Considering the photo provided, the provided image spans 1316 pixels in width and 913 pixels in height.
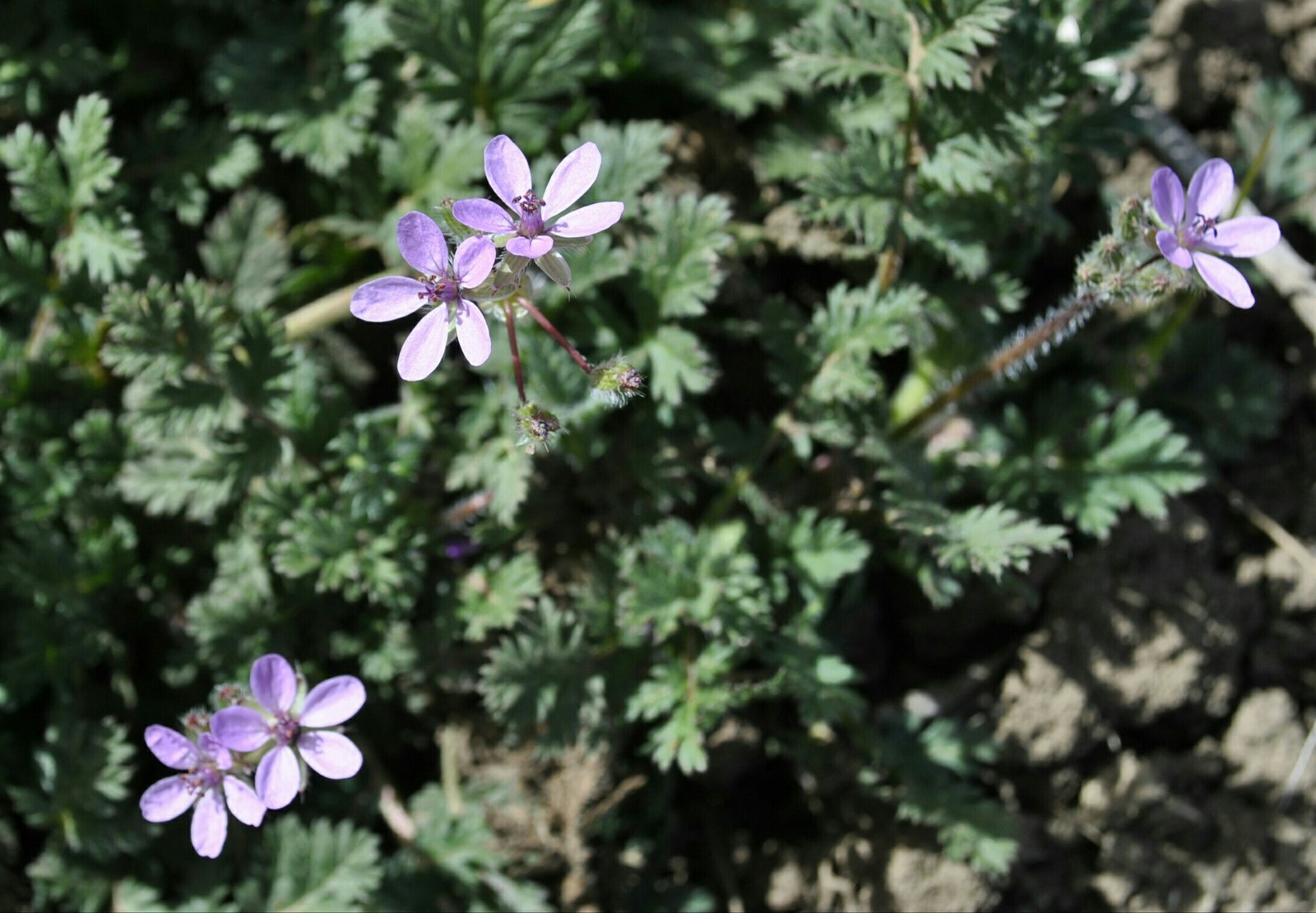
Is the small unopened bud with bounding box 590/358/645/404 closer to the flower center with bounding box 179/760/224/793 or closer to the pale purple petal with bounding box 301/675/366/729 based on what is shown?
the pale purple petal with bounding box 301/675/366/729

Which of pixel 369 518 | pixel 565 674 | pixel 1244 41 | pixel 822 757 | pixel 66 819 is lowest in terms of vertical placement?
pixel 66 819

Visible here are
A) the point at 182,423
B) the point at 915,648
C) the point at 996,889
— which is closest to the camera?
the point at 182,423

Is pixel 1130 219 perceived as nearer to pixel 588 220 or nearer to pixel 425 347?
pixel 588 220

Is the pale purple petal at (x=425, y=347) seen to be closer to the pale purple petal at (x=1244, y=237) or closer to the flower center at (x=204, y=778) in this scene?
the flower center at (x=204, y=778)

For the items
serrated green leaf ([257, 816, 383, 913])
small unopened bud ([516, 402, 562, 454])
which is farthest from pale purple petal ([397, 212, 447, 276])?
serrated green leaf ([257, 816, 383, 913])

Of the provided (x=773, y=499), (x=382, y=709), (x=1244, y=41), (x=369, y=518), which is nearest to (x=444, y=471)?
(x=369, y=518)

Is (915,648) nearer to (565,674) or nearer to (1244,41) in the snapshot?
(565,674)

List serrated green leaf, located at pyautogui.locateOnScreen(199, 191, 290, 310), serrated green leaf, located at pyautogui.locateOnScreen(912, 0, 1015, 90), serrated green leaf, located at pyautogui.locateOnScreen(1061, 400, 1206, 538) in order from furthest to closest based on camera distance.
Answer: serrated green leaf, located at pyautogui.locateOnScreen(199, 191, 290, 310) < serrated green leaf, located at pyautogui.locateOnScreen(1061, 400, 1206, 538) < serrated green leaf, located at pyautogui.locateOnScreen(912, 0, 1015, 90)
